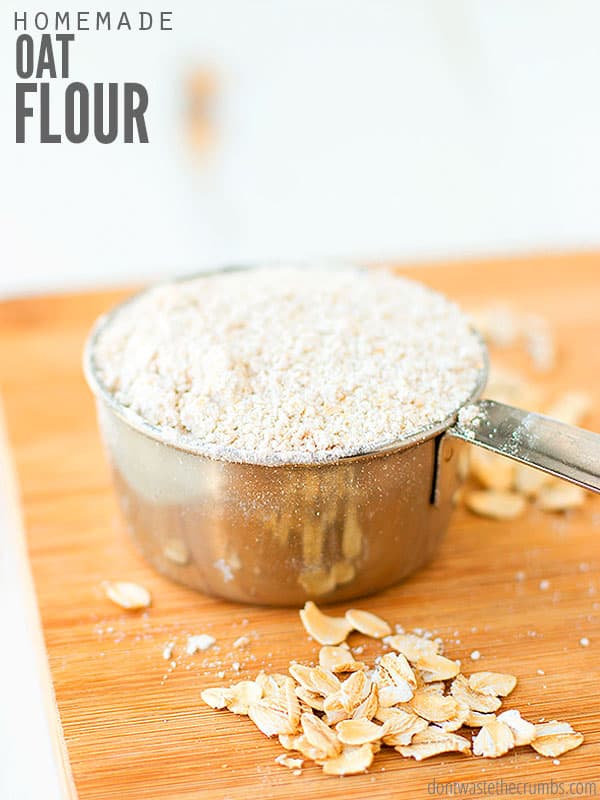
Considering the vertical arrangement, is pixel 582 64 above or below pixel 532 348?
above

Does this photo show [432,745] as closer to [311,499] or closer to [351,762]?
[351,762]

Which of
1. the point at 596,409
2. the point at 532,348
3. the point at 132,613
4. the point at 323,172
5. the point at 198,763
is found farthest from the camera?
the point at 323,172

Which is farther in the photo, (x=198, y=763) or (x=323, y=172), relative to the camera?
(x=323, y=172)

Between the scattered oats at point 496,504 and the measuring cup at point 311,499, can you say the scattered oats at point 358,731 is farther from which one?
the scattered oats at point 496,504

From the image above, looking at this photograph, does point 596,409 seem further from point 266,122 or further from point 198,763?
point 266,122

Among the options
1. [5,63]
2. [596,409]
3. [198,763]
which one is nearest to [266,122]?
[5,63]

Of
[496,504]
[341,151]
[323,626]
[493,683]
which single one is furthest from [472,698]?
[341,151]

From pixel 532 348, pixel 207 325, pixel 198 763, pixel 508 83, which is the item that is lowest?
pixel 198 763
